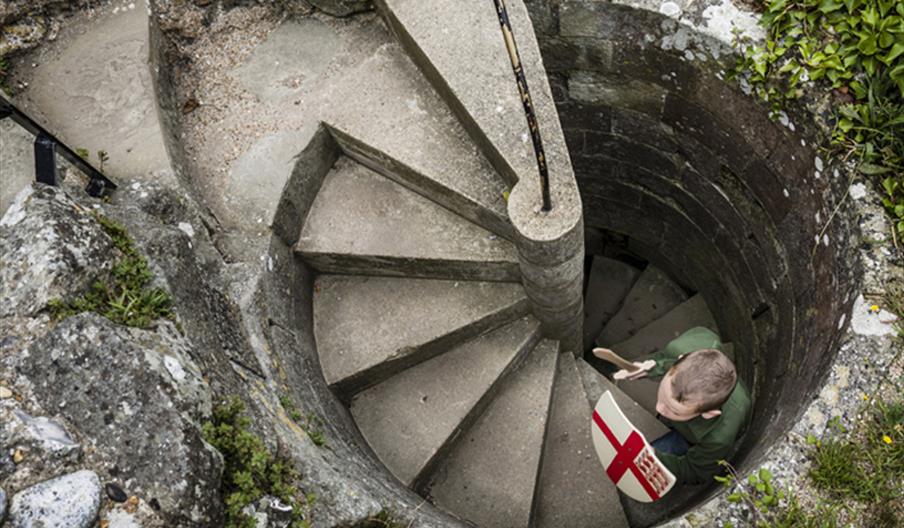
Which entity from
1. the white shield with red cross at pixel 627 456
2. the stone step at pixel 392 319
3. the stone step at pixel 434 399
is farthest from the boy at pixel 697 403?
the stone step at pixel 392 319

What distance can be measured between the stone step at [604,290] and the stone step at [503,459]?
2346 millimetres

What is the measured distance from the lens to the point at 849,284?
3916 millimetres

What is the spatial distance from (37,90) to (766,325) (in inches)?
206

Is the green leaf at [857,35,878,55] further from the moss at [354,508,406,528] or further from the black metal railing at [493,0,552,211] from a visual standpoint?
the moss at [354,508,406,528]

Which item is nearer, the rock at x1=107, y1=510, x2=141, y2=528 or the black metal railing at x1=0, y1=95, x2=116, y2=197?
the rock at x1=107, y1=510, x2=141, y2=528

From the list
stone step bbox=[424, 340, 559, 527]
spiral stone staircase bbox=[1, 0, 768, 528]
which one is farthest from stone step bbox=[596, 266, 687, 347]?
stone step bbox=[424, 340, 559, 527]

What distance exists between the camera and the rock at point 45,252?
9.58 feet

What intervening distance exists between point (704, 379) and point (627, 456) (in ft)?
2.40

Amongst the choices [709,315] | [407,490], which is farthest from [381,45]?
[709,315]

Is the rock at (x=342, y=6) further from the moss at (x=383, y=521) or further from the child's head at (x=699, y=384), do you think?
the moss at (x=383, y=521)

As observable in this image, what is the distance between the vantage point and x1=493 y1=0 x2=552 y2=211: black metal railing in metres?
3.25

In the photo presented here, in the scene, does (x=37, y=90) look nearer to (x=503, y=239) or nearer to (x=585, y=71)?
(x=503, y=239)

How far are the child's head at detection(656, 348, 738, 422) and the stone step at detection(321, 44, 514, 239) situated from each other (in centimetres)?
130

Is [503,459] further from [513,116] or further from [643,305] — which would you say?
[643,305]
